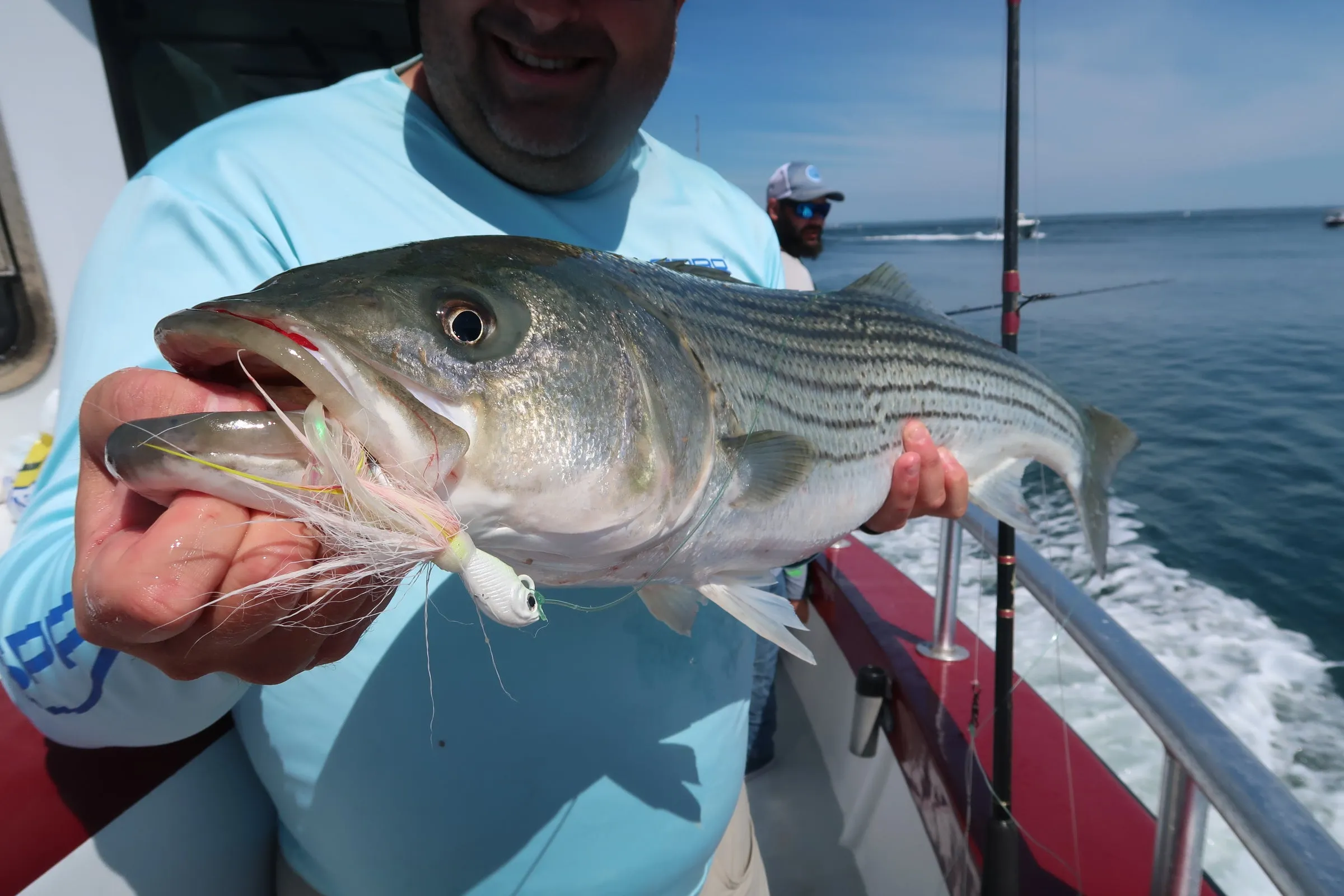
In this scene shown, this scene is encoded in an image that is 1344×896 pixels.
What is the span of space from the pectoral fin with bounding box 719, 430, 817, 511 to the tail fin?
185cm

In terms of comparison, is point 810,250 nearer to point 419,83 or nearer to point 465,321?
point 419,83

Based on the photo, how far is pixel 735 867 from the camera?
2162 mm

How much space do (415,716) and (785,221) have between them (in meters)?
6.37

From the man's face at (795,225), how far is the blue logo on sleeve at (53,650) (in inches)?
256

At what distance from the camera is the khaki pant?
78.3 inches

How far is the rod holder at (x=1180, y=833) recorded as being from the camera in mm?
1613

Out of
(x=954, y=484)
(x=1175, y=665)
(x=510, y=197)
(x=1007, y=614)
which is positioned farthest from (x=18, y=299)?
(x=1175, y=665)

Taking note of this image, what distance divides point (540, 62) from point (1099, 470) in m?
2.57

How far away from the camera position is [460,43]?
1670 mm

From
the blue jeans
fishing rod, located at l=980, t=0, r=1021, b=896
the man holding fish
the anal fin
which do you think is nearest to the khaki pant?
the man holding fish

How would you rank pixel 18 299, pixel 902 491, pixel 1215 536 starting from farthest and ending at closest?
pixel 1215 536 < pixel 18 299 < pixel 902 491

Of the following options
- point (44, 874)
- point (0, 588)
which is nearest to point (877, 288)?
point (0, 588)

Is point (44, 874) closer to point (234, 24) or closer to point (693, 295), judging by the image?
point (693, 295)

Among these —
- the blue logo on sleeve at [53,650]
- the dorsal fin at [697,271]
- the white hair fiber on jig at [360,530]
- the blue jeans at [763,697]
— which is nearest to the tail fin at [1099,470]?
the blue jeans at [763,697]
